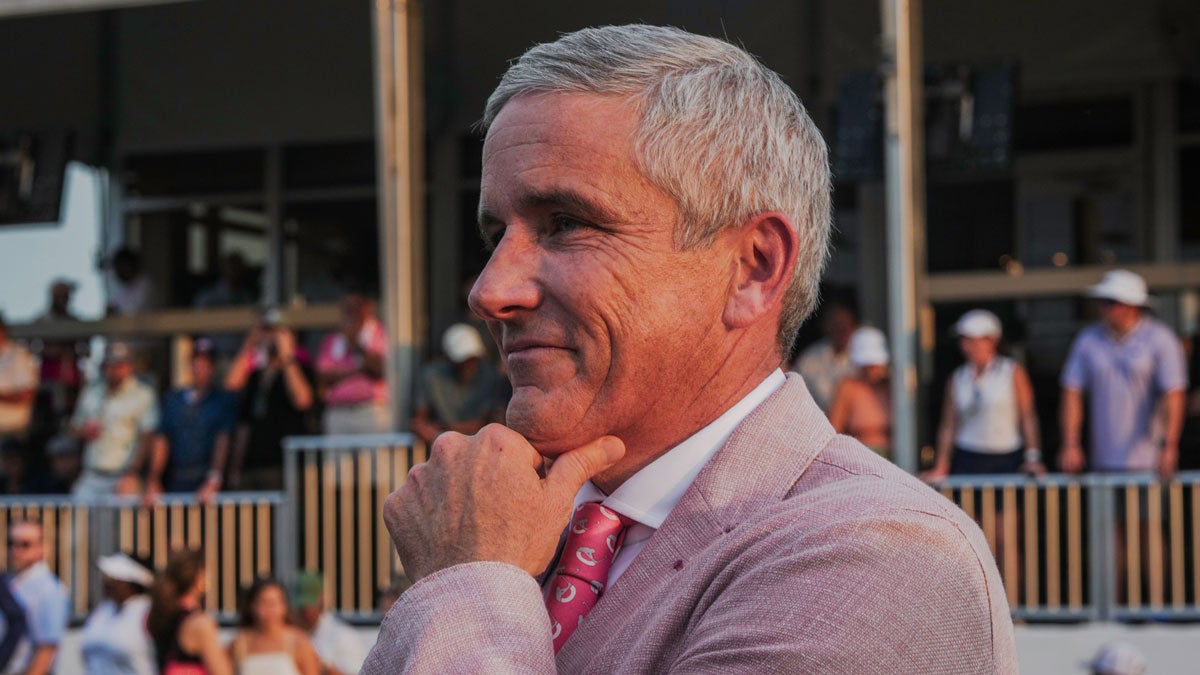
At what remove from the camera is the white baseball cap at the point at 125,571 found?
9.45m

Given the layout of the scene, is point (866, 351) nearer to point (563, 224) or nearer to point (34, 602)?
point (34, 602)

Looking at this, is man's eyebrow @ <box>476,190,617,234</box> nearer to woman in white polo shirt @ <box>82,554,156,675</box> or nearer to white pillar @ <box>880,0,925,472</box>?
woman in white polo shirt @ <box>82,554,156,675</box>

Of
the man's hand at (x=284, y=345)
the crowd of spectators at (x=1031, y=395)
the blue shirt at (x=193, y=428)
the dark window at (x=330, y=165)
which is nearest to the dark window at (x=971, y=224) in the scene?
the crowd of spectators at (x=1031, y=395)

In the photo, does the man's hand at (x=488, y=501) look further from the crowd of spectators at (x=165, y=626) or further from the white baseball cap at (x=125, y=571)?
the white baseball cap at (x=125, y=571)

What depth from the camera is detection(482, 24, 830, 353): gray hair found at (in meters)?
1.81

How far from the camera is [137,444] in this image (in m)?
12.2

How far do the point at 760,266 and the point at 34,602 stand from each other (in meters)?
8.67

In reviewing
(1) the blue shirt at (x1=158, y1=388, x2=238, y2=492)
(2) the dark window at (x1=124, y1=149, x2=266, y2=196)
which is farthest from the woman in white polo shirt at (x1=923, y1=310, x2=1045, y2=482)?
(2) the dark window at (x1=124, y1=149, x2=266, y2=196)

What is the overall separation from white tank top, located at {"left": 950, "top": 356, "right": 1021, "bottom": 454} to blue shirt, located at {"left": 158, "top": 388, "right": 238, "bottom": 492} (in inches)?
187

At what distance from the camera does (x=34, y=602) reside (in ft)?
32.0

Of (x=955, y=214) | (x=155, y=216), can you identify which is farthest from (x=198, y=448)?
(x=955, y=214)

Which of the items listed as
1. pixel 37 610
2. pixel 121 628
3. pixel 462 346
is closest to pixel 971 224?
pixel 462 346

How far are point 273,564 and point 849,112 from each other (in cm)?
Result: 538

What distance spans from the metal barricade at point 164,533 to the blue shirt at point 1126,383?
538cm
